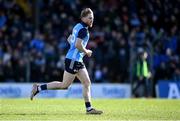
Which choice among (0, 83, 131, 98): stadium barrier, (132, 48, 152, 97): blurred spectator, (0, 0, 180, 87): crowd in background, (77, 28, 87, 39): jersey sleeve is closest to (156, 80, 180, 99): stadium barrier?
(0, 0, 180, 87): crowd in background

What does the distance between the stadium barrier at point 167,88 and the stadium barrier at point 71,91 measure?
136cm

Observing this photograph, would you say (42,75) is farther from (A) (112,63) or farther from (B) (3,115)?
(B) (3,115)

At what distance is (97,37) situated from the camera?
1188 inches

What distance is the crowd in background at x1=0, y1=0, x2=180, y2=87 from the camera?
93.8ft

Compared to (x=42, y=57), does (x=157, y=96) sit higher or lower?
lower

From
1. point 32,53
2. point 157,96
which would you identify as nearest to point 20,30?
Answer: point 32,53

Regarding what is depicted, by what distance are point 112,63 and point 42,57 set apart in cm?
315

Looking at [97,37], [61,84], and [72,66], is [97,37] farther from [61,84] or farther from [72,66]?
[72,66]

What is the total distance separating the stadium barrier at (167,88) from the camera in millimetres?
29672

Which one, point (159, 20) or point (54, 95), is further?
point (159, 20)

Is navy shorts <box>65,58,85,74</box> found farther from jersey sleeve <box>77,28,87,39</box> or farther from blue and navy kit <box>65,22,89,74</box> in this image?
jersey sleeve <box>77,28,87,39</box>

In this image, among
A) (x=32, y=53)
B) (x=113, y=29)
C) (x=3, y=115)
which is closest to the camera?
(x=3, y=115)

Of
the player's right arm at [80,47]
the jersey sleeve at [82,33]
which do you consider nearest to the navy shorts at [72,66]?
the player's right arm at [80,47]

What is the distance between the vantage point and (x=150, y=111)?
1691cm
